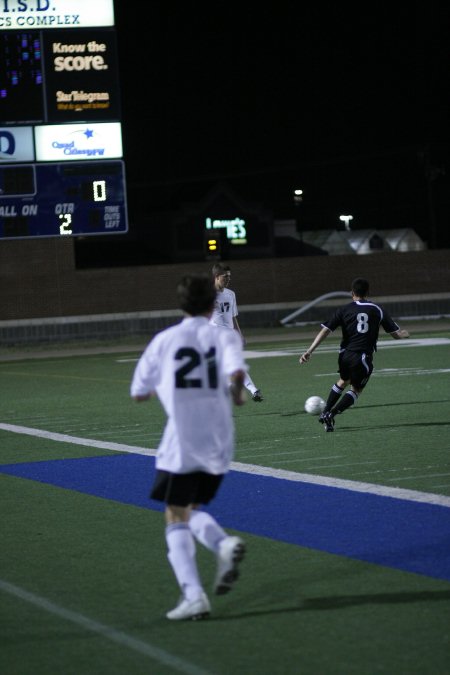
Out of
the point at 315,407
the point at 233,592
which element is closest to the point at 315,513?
the point at 233,592

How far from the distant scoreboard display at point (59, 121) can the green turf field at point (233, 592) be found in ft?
54.6

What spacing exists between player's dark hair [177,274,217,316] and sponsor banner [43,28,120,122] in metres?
24.5

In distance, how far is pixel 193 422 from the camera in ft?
19.2

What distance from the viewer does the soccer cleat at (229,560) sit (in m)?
5.69

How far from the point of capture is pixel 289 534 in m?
7.99

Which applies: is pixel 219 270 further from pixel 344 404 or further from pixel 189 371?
pixel 189 371

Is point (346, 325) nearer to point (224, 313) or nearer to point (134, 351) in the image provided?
point (224, 313)

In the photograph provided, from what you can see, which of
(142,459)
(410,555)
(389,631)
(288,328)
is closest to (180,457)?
(389,631)

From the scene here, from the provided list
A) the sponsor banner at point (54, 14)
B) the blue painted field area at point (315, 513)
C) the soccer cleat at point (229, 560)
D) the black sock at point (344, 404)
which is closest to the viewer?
the soccer cleat at point (229, 560)

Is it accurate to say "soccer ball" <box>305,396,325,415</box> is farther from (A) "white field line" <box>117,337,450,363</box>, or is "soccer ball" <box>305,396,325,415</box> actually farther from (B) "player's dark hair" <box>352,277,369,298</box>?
(A) "white field line" <box>117,337,450,363</box>

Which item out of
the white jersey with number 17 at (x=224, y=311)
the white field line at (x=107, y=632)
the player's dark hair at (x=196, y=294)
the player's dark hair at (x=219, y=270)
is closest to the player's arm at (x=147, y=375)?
the player's dark hair at (x=196, y=294)

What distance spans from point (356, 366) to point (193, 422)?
767 centimetres

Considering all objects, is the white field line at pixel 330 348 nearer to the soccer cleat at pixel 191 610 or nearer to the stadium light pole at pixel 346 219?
the soccer cleat at pixel 191 610

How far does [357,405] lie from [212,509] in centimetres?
758
